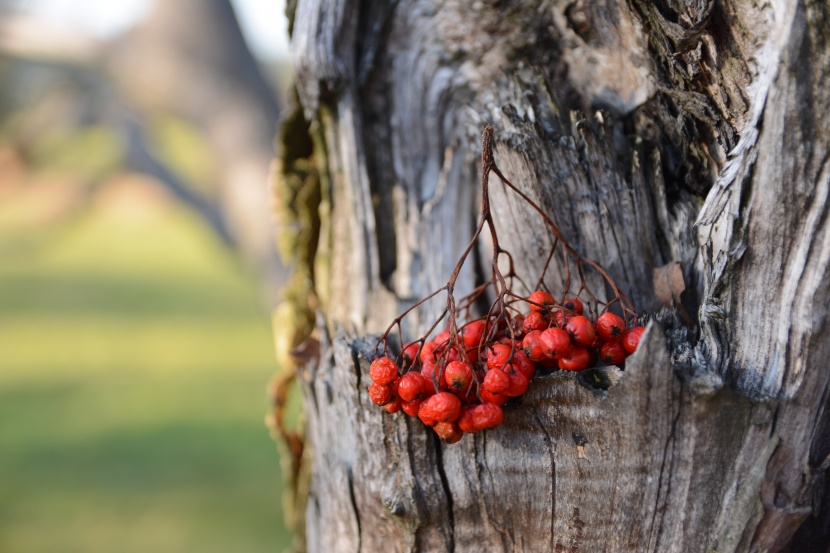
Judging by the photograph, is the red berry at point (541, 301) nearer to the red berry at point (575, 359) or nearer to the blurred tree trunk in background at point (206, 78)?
the red berry at point (575, 359)

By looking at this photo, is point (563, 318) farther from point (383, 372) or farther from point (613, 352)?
point (383, 372)

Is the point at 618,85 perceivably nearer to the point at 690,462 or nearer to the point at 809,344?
the point at 809,344

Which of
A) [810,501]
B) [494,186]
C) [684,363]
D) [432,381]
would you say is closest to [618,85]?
[494,186]

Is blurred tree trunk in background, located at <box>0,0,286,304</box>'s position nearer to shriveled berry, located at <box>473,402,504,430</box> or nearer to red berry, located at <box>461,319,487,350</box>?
red berry, located at <box>461,319,487,350</box>

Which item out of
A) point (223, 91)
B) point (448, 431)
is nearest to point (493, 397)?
point (448, 431)

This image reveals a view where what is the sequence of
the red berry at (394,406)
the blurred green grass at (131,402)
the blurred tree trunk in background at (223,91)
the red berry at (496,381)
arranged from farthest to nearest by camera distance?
the blurred green grass at (131,402) < the blurred tree trunk in background at (223,91) < the red berry at (394,406) < the red berry at (496,381)

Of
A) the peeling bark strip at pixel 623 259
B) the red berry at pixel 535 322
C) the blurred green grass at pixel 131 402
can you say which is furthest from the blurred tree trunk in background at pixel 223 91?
the red berry at pixel 535 322
